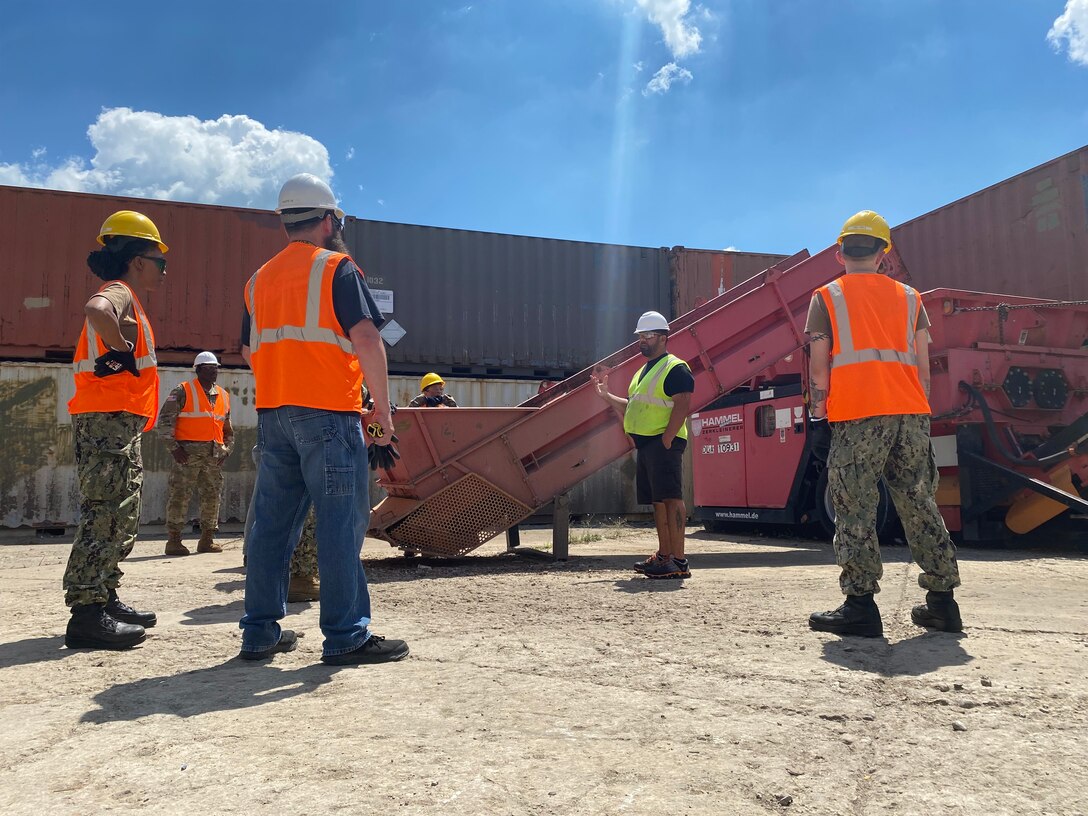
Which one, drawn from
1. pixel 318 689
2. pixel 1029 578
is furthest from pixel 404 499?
pixel 1029 578

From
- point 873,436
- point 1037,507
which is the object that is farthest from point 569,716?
point 1037,507

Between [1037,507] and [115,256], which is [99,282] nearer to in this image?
[115,256]

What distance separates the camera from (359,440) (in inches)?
109

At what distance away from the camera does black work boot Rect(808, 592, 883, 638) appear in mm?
3016

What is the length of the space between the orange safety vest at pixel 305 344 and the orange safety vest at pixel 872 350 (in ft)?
6.44

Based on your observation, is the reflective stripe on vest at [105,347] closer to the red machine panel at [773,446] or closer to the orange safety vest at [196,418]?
the orange safety vest at [196,418]

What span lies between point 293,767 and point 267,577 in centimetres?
119

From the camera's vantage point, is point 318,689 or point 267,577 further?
point 267,577

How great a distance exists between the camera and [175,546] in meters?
7.35

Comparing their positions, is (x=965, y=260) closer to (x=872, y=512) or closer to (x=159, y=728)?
(x=872, y=512)

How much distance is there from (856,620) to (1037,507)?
421 cm

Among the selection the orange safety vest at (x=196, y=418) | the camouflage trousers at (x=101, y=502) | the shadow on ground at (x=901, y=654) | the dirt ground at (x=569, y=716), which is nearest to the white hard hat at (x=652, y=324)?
the dirt ground at (x=569, y=716)

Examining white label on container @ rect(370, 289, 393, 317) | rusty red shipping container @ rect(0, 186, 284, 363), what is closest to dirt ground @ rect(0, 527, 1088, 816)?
rusty red shipping container @ rect(0, 186, 284, 363)

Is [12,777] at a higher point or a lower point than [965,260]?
lower
